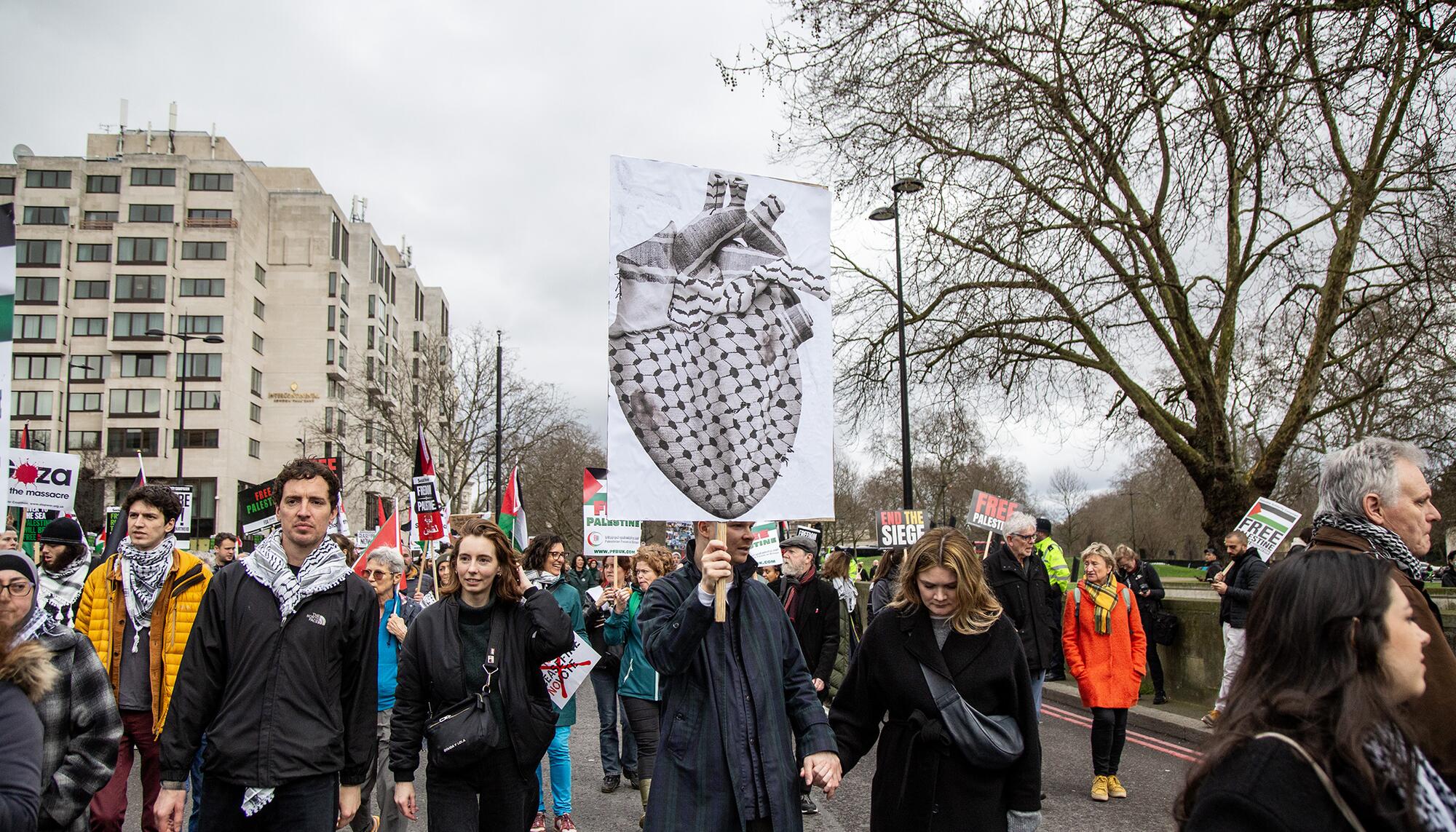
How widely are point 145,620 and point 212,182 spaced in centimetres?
6904

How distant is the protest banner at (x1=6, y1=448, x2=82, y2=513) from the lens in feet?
27.6

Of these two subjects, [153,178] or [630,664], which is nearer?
[630,664]

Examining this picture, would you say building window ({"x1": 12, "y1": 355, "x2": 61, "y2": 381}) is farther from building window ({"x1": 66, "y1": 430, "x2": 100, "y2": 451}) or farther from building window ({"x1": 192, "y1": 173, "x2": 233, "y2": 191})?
building window ({"x1": 192, "y1": 173, "x2": 233, "y2": 191})

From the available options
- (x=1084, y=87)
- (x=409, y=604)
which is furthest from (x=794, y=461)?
(x=1084, y=87)

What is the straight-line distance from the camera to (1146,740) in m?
10.1

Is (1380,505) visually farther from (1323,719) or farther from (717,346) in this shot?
(717,346)

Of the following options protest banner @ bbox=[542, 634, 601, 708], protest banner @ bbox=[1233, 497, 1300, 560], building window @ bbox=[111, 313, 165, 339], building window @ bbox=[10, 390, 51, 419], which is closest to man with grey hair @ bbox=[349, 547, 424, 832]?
protest banner @ bbox=[542, 634, 601, 708]

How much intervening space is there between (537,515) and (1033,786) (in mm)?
62409

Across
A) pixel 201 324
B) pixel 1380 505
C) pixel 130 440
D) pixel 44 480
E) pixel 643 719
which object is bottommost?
pixel 643 719

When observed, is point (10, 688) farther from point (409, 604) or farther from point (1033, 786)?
point (409, 604)

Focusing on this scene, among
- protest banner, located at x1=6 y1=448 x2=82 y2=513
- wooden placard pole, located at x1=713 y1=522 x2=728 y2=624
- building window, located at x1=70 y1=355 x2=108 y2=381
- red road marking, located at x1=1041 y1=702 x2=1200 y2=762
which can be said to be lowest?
red road marking, located at x1=1041 y1=702 x2=1200 y2=762

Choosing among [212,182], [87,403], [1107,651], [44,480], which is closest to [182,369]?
[87,403]

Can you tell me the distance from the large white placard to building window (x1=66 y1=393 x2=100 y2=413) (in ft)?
232

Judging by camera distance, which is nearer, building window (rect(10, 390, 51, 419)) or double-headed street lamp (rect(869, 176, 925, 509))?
double-headed street lamp (rect(869, 176, 925, 509))
